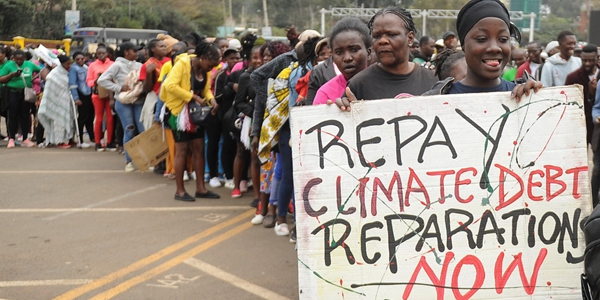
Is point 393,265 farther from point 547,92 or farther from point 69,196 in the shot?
point 69,196

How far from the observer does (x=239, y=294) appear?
15.7 feet

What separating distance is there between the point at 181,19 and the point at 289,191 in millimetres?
57191

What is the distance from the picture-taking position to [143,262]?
5.55m

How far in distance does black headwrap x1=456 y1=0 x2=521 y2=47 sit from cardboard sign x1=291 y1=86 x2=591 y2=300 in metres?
0.41

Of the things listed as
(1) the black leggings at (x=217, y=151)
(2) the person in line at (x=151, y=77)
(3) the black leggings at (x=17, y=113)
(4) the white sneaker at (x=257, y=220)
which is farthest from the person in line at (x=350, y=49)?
(3) the black leggings at (x=17, y=113)

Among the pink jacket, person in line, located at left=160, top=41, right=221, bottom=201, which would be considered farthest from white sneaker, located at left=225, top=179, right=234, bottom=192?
the pink jacket

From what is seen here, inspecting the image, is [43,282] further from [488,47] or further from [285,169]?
[488,47]

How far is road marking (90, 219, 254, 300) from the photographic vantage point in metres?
4.86

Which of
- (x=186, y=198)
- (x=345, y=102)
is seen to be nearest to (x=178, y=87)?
(x=186, y=198)

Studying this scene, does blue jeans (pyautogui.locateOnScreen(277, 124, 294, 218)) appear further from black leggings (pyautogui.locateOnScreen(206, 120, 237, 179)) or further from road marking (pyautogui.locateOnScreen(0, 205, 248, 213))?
black leggings (pyautogui.locateOnScreen(206, 120, 237, 179))

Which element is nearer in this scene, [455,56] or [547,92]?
[547,92]

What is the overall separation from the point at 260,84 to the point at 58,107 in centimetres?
701

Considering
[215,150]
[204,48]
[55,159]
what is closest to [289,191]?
[204,48]

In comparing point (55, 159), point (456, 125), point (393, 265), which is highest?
point (456, 125)
